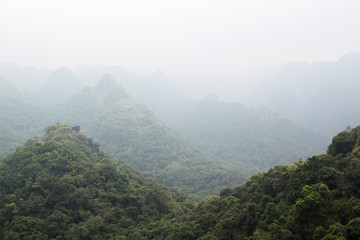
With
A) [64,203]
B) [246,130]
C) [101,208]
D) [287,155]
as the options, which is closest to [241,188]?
[101,208]

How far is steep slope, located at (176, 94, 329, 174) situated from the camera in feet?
388

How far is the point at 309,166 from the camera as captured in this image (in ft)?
80.1

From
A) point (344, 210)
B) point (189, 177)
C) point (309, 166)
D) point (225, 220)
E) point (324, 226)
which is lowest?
point (189, 177)

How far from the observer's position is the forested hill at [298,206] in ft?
55.3

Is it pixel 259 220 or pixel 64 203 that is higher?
pixel 259 220

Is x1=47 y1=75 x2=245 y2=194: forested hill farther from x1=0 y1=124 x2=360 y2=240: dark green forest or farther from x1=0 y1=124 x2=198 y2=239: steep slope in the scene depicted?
x1=0 y1=124 x2=198 y2=239: steep slope

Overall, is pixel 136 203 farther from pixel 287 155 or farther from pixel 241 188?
pixel 287 155

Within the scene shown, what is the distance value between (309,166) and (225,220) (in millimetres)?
9111

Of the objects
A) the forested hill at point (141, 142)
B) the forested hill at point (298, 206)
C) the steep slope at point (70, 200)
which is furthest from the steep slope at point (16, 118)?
the forested hill at point (298, 206)

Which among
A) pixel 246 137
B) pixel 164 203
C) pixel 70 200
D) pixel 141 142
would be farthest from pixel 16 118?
pixel 246 137

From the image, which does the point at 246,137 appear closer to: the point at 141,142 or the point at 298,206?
the point at 141,142

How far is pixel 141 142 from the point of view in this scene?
9494cm

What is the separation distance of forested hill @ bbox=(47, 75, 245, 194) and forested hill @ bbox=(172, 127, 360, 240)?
3935cm

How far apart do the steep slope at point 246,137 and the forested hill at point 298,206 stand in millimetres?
74857
